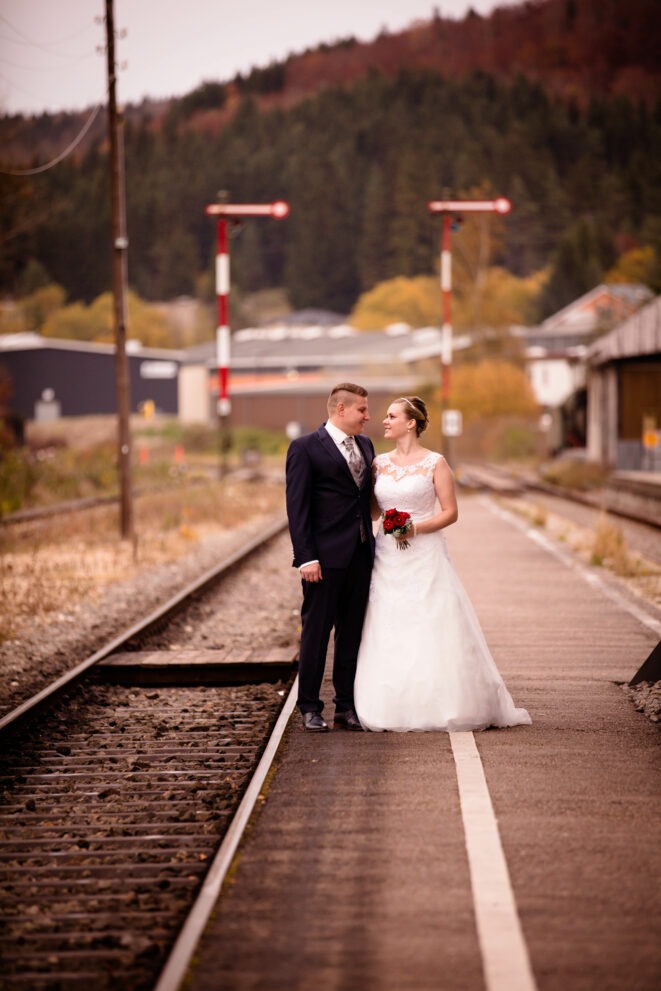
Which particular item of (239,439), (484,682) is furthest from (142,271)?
(484,682)

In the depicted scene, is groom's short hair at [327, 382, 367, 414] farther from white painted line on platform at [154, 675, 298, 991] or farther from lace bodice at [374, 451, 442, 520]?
white painted line on platform at [154, 675, 298, 991]

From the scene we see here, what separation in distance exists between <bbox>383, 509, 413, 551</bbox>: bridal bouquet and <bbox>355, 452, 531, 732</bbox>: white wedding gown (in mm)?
99

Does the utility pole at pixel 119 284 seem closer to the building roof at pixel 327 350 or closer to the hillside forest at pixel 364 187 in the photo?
the building roof at pixel 327 350

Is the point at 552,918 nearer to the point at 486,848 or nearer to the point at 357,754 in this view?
the point at 486,848

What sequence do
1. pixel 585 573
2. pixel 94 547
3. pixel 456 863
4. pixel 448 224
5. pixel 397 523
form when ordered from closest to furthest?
pixel 456 863 < pixel 397 523 < pixel 585 573 < pixel 94 547 < pixel 448 224

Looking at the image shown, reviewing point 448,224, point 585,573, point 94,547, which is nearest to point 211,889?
point 585,573

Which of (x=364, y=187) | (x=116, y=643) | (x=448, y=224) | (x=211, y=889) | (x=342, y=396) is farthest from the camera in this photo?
(x=364, y=187)

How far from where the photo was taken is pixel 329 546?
748 cm

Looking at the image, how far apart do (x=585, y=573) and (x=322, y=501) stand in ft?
31.0

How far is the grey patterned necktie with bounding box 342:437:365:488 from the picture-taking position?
295 inches

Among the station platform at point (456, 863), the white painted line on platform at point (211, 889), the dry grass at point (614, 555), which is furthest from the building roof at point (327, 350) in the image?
the white painted line on platform at point (211, 889)

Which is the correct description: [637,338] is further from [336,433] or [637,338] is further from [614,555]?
[336,433]

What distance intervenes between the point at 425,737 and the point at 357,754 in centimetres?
49

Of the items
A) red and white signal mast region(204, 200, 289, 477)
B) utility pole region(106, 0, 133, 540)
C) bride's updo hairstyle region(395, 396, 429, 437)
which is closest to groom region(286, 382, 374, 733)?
bride's updo hairstyle region(395, 396, 429, 437)
